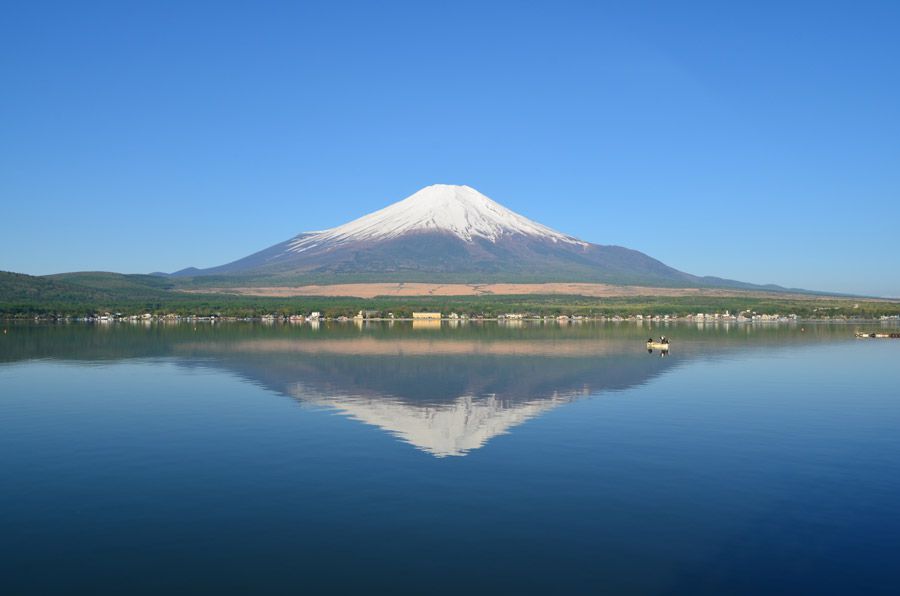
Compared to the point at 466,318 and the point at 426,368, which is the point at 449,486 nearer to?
the point at 426,368

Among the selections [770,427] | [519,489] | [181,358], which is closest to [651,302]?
[181,358]

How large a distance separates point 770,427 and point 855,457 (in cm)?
395

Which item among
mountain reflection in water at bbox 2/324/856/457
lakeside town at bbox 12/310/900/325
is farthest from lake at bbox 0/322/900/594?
lakeside town at bbox 12/310/900/325

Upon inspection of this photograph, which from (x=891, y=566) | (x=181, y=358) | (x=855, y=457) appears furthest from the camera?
(x=181, y=358)

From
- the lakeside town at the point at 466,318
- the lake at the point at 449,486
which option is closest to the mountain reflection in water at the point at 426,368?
the lake at the point at 449,486

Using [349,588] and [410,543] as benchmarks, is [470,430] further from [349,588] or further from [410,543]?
[349,588]

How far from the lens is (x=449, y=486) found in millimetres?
14867

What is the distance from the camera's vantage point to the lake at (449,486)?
418 inches

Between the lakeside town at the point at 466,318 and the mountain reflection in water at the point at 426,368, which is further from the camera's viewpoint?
the lakeside town at the point at 466,318

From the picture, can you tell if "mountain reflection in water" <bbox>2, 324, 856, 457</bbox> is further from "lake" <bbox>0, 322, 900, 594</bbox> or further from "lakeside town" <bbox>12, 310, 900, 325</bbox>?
"lakeside town" <bbox>12, 310, 900, 325</bbox>

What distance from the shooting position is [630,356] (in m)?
45.9

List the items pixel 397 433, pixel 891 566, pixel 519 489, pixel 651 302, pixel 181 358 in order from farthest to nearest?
pixel 651 302
pixel 181 358
pixel 397 433
pixel 519 489
pixel 891 566

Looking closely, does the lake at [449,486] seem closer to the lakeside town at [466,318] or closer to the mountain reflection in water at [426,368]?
the mountain reflection in water at [426,368]

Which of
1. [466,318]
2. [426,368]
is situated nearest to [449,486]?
[426,368]
